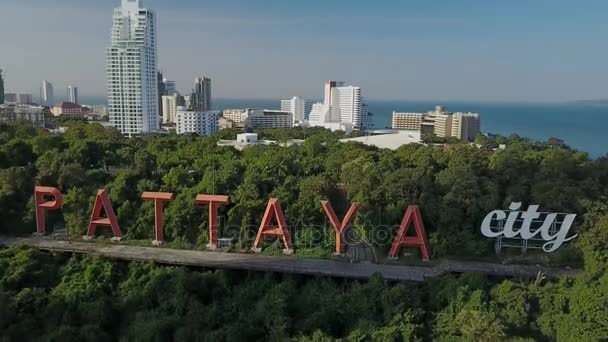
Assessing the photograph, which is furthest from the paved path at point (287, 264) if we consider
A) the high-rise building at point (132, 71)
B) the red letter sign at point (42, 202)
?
the high-rise building at point (132, 71)

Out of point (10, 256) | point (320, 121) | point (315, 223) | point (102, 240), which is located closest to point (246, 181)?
point (315, 223)

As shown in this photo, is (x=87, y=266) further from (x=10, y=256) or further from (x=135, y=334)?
(x=135, y=334)

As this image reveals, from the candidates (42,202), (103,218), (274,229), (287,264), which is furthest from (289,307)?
(42,202)

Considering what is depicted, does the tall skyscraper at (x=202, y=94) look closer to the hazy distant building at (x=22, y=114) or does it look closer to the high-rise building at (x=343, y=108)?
the high-rise building at (x=343, y=108)

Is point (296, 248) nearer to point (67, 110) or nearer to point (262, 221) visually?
point (262, 221)

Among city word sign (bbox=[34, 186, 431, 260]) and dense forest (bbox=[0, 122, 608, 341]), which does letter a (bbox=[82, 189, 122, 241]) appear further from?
dense forest (bbox=[0, 122, 608, 341])

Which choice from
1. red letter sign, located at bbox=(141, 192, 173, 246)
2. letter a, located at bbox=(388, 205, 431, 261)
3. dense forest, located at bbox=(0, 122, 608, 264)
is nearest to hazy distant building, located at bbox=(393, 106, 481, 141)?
dense forest, located at bbox=(0, 122, 608, 264)
